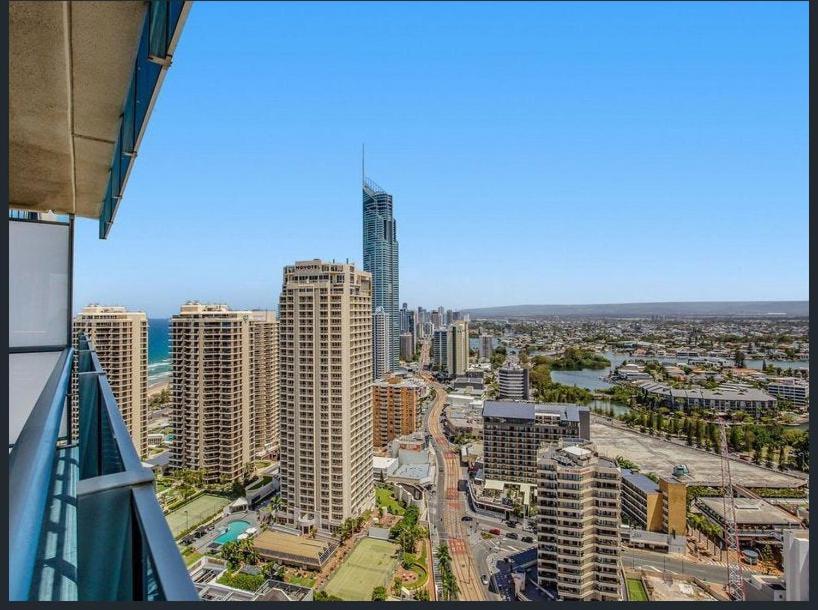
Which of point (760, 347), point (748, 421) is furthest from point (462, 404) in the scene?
point (760, 347)

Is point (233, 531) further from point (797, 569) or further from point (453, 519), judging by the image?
point (797, 569)

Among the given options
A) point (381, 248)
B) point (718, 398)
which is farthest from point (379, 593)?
point (381, 248)

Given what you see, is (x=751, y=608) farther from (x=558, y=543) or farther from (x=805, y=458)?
(x=805, y=458)

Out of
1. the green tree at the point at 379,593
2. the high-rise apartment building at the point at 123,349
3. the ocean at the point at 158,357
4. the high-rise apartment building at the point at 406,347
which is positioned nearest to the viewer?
the green tree at the point at 379,593

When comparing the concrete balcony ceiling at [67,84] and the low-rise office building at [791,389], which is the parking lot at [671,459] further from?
the concrete balcony ceiling at [67,84]

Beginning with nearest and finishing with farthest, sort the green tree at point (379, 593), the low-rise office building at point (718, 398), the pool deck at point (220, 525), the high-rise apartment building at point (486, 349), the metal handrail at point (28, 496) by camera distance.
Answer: the metal handrail at point (28, 496) → the green tree at point (379, 593) → the pool deck at point (220, 525) → the low-rise office building at point (718, 398) → the high-rise apartment building at point (486, 349)

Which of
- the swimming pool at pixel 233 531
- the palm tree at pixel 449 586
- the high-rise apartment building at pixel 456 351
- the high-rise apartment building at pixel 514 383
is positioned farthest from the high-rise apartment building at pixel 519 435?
the high-rise apartment building at pixel 456 351
